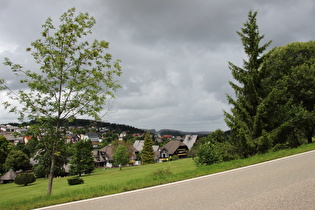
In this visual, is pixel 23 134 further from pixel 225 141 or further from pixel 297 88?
pixel 297 88

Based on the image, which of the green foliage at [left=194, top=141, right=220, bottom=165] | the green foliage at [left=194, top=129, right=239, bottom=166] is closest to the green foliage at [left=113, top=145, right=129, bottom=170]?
the green foliage at [left=194, top=129, right=239, bottom=166]

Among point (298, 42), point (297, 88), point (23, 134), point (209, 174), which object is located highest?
point (298, 42)

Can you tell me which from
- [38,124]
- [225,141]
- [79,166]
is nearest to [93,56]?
[38,124]

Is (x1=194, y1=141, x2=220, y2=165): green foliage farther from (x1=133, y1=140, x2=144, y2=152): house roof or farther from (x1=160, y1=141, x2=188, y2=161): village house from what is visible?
(x1=133, y1=140, x2=144, y2=152): house roof

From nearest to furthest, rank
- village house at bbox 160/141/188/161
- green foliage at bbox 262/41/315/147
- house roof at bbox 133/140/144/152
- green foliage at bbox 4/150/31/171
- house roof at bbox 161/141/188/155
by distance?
green foliage at bbox 262/41/315/147
green foliage at bbox 4/150/31/171
house roof at bbox 161/141/188/155
village house at bbox 160/141/188/161
house roof at bbox 133/140/144/152

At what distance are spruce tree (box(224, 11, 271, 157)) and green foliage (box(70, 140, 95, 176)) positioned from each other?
4183cm

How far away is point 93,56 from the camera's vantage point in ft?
33.5

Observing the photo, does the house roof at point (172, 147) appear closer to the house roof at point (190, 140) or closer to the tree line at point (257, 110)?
the house roof at point (190, 140)

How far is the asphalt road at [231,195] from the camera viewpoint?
442cm

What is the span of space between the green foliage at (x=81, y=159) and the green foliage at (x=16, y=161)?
28.7 metres

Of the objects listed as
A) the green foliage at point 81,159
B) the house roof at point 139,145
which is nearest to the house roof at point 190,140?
the house roof at point 139,145

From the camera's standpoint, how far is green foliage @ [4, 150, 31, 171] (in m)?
63.7

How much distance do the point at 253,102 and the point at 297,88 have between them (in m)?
8.09

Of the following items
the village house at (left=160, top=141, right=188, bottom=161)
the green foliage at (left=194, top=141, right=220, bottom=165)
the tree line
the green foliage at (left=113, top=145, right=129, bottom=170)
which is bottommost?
the village house at (left=160, top=141, right=188, bottom=161)
